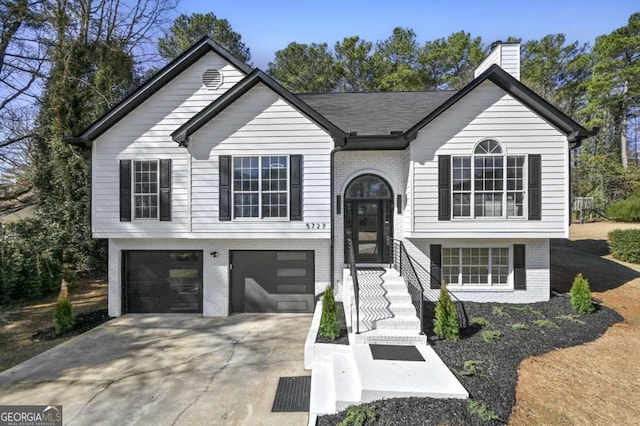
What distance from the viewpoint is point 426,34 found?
28500 millimetres

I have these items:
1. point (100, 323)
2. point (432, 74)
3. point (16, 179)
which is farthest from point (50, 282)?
point (432, 74)

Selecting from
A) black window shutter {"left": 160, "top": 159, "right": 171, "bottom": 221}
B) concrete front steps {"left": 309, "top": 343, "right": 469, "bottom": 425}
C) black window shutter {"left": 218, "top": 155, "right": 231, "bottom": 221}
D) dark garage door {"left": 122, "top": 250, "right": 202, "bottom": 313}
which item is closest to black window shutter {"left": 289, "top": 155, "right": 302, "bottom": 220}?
black window shutter {"left": 218, "top": 155, "right": 231, "bottom": 221}

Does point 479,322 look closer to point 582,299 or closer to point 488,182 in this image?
point 582,299

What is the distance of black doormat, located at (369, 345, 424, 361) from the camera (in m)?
5.62

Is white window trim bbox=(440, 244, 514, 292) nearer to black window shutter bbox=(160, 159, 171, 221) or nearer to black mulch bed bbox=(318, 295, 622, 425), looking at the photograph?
black mulch bed bbox=(318, 295, 622, 425)

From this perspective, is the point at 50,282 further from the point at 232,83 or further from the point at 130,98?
the point at 232,83

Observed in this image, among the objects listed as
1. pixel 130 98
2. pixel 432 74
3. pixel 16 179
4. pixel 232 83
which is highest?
pixel 432 74

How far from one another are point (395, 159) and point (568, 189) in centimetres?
473

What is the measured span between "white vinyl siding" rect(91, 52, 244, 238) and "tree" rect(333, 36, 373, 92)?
72.9 feet

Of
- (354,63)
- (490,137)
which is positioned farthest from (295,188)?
(354,63)

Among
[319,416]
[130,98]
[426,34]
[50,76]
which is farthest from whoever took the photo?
[426,34]

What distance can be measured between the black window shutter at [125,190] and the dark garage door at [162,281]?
1258 millimetres

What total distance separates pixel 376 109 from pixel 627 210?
858 inches
